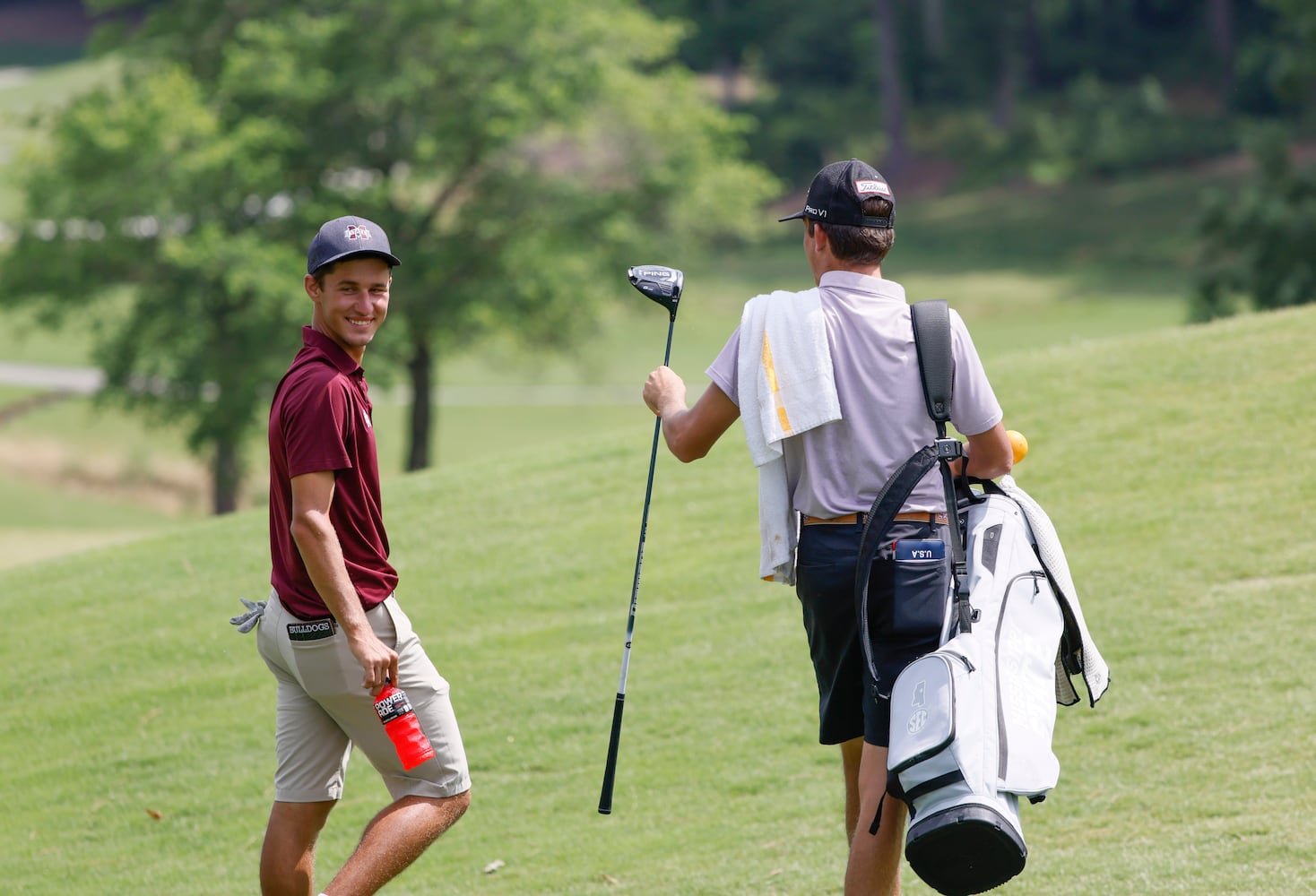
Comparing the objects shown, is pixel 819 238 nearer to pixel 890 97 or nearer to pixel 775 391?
pixel 775 391

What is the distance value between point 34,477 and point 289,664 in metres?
26.9

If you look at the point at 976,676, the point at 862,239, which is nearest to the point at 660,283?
the point at 862,239

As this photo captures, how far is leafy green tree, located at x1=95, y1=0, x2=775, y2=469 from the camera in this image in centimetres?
2602

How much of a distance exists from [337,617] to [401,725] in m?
0.34

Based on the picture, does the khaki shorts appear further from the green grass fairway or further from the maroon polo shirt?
the green grass fairway

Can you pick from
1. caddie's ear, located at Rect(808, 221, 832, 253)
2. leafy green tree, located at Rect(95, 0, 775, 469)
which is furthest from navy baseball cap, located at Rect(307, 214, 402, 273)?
leafy green tree, located at Rect(95, 0, 775, 469)

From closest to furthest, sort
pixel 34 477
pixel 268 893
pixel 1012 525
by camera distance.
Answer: pixel 1012 525 < pixel 268 893 < pixel 34 477

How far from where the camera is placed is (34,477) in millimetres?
28828

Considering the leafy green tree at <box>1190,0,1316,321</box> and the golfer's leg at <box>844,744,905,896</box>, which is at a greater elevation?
the leafy green tree at <box>1190,0,1316,321</box>

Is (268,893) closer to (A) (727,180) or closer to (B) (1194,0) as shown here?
(A) (727,180)

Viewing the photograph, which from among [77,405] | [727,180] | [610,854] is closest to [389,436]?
[77,405]

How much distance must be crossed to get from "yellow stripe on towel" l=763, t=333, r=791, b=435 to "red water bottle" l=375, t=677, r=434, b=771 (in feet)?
4.02

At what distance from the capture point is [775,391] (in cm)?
393

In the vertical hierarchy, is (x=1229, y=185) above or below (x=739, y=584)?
above
